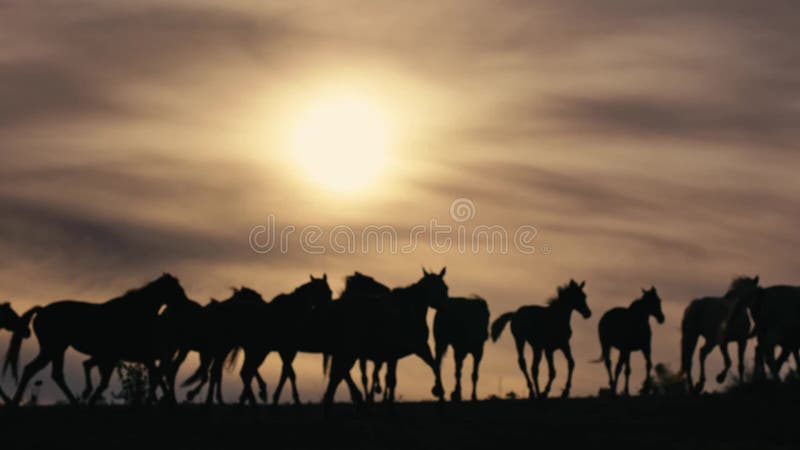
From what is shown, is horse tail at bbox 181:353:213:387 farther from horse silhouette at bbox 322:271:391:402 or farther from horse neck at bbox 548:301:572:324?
horse neck at bbox 548:301:572:324

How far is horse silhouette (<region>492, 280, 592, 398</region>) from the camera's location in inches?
1342

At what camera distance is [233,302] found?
30.7 m

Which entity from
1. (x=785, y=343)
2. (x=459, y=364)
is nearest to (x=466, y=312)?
(x=459, y=364)

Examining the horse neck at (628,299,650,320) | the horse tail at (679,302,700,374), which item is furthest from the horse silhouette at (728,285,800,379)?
the horse tail at (679,302,700,374)

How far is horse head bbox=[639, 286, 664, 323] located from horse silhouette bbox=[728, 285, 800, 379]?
311 cm

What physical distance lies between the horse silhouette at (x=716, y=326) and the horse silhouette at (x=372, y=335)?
32.7ft

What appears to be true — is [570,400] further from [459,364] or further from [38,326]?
[38,326]

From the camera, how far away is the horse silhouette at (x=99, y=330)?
29500 millimetres

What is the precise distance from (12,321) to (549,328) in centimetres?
1372

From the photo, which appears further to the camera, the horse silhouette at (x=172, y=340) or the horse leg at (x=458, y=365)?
the horse leg at (x=458, y=365)

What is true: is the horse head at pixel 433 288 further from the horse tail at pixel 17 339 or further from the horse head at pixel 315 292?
the horse tail at pixel 17 339

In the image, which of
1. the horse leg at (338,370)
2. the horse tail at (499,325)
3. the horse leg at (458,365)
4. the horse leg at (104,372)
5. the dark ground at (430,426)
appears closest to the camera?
the dark ground at (430,426)

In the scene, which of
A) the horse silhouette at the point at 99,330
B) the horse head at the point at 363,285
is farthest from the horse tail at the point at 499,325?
the horse silhouette at the point at 99,330

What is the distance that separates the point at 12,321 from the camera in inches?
1266
